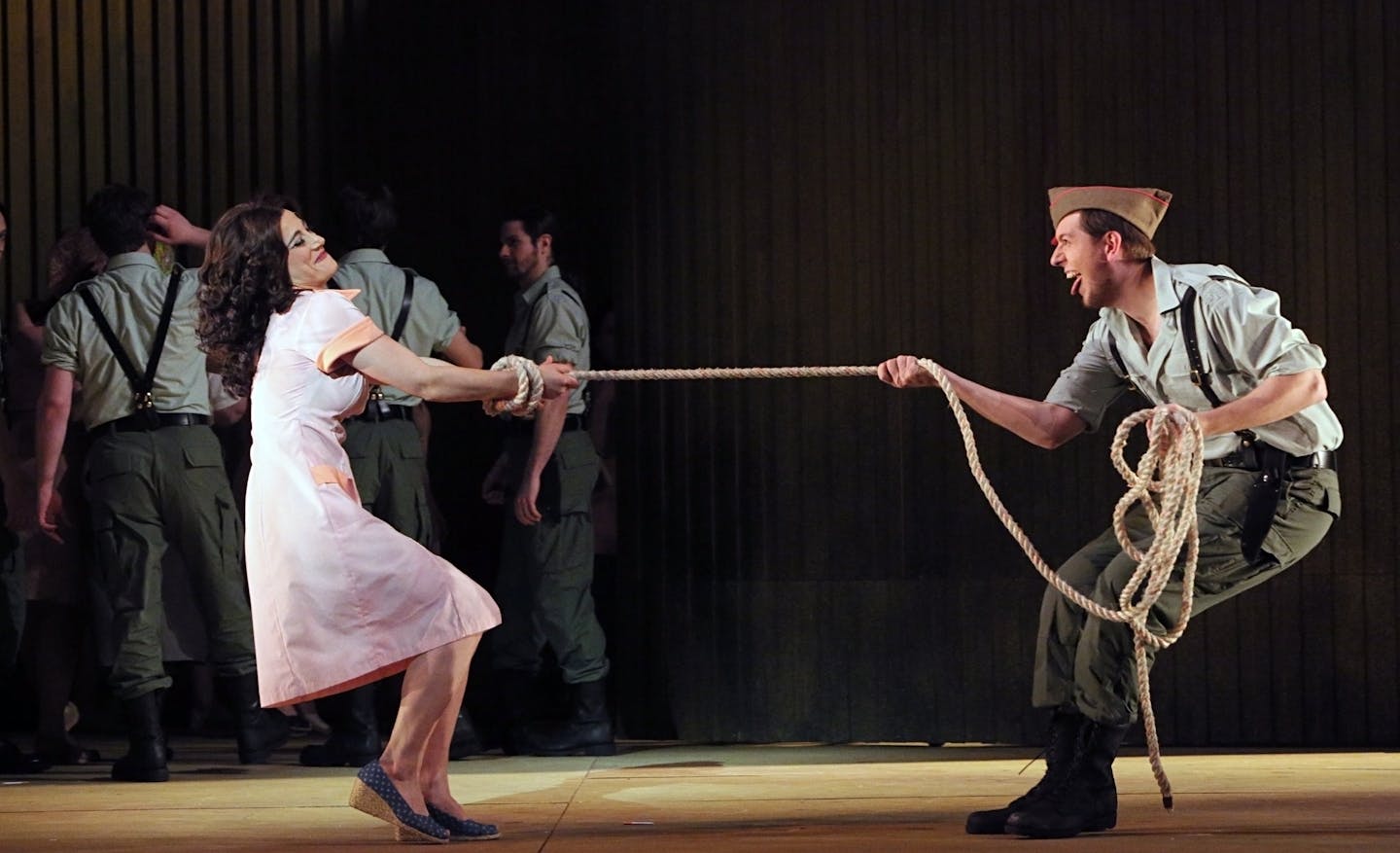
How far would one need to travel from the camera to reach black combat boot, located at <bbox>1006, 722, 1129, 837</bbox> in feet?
11.6

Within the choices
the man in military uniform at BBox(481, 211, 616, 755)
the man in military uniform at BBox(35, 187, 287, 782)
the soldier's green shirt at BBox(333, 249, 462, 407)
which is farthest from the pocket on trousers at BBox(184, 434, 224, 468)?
the man in military uniform at BBox(481, 211, 616, 755)

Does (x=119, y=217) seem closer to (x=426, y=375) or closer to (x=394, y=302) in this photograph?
(x=394, y=302)

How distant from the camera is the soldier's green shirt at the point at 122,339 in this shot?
190 inches

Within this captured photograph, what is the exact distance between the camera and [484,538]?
20.3ft

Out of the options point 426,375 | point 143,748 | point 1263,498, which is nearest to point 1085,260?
point 1263,498

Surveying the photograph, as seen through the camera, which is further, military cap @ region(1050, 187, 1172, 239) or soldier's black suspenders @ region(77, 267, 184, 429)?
soldier's black suspenders @ region(77, 267, 184, 429)

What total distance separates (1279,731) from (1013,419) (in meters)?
1.83

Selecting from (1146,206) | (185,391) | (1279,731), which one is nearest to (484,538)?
(185,391)

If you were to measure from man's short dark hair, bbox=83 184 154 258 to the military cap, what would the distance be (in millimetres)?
2385

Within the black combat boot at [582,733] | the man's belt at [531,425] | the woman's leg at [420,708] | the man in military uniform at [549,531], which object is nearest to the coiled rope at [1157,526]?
the woman's leg at [420,708]

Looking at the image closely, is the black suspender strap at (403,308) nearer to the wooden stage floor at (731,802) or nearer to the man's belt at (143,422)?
the man's belt at (143,422)

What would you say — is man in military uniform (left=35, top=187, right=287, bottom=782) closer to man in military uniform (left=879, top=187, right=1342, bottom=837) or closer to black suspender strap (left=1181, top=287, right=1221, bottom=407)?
man in military uniform (left=879, top=187, right=1342, bottom=837)

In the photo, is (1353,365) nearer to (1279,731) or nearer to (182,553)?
(1279,731)

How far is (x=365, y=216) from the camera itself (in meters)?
5.05
